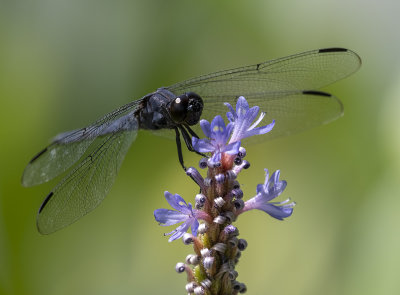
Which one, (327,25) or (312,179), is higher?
(327,25)

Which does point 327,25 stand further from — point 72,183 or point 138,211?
point 72,183

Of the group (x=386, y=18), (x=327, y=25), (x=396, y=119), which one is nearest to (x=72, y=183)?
(x=396, y=119)

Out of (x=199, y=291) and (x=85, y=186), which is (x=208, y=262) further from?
(x=85, y=186)

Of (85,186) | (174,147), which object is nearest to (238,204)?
(85,186)

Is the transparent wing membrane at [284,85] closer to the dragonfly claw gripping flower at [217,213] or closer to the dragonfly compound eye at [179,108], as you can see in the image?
the dragonfly compound eye at [179,108]

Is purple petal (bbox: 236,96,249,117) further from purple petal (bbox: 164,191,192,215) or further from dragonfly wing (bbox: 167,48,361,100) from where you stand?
dragonfly wing (bbox: 167,48,361,100)

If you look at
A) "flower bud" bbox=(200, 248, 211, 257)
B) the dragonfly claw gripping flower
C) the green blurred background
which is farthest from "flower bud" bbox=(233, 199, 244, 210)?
the green blurred background
